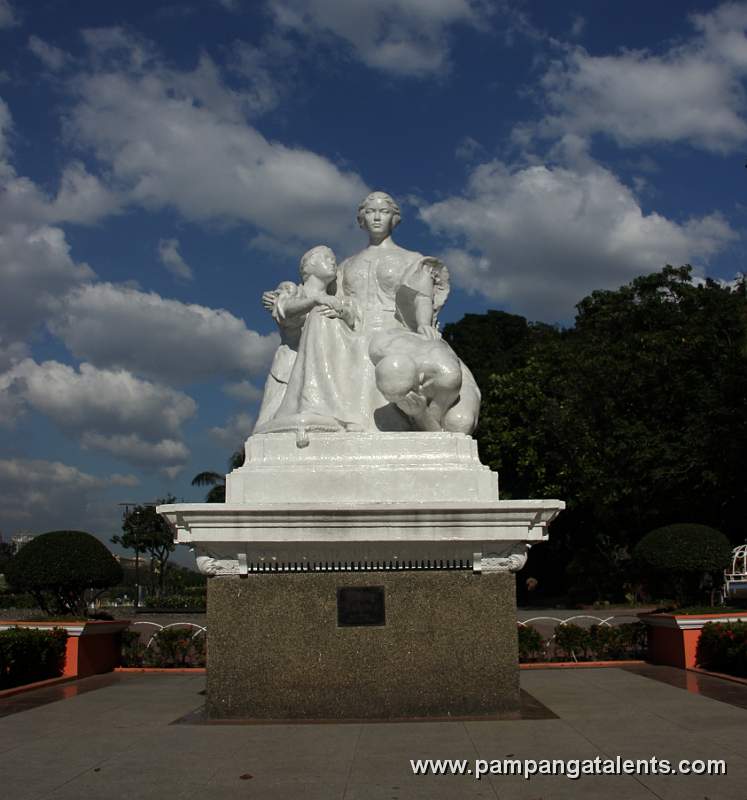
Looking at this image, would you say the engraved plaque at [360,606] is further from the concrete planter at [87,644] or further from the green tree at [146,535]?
the green tree at [146,535]

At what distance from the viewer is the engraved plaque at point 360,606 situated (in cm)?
705

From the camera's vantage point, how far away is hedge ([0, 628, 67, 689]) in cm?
946

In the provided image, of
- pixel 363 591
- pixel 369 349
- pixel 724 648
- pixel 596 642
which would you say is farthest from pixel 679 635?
pixel 369 349

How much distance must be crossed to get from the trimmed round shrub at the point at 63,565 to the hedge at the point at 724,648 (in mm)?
8886

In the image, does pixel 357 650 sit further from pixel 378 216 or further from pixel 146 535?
pixel 146 535

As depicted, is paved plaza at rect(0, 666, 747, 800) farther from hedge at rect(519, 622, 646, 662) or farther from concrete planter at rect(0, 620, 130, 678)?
hedge at rect(519, 622, 646, 662)

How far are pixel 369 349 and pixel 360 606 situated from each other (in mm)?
2366

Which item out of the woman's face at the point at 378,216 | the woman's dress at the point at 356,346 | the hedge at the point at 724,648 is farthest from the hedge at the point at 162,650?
the hedge at the point at 724,648

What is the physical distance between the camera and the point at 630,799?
4.75 m

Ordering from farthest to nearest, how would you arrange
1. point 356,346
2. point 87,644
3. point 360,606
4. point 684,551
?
point 684,551 < point 87,644 < point 356,346 < point 360,606

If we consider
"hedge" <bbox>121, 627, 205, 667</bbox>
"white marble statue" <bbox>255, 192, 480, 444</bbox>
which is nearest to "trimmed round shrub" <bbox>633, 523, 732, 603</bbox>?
"hedge" <bbox>121, 627, 205, 667</bbox>

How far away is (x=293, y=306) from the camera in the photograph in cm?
848

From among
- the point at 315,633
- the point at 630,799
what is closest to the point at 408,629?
the point at 315,633

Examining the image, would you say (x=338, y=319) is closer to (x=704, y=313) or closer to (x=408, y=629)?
(x=408, y=629)
